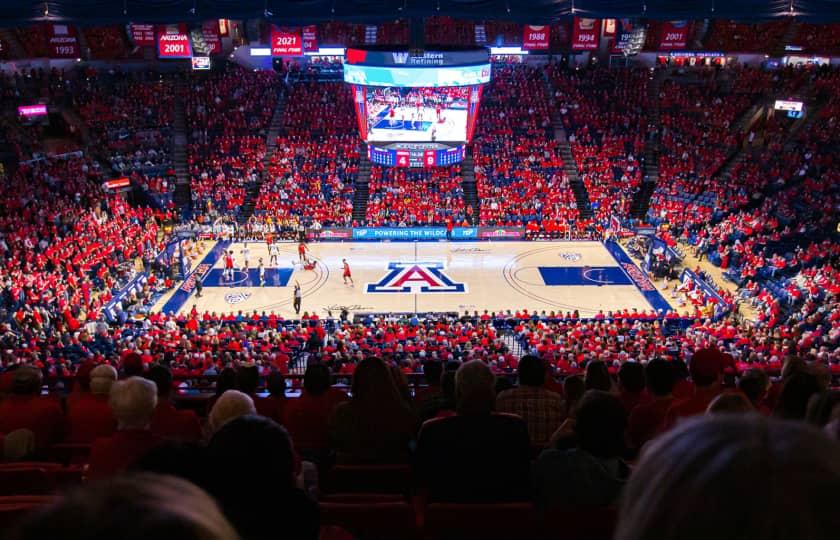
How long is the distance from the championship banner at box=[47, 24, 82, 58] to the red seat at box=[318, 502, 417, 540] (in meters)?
39.1

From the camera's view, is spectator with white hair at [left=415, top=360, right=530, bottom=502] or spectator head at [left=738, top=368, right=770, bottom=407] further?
spectator head at [left=738, top=368, right=770, bottom=407]

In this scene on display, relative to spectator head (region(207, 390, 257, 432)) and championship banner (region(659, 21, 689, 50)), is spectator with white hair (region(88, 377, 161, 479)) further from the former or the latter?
championship banner (region(659, 21, 689, 50))

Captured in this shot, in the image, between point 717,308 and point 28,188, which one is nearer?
point 717,308

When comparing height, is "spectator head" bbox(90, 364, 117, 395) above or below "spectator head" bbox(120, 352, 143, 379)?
above

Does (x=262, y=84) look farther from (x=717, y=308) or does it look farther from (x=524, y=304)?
(x=717, y=308)

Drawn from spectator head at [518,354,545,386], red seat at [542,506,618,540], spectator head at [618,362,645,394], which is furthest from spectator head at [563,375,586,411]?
red seat at [542,506,618,540]

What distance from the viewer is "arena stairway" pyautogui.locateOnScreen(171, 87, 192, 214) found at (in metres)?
37.0

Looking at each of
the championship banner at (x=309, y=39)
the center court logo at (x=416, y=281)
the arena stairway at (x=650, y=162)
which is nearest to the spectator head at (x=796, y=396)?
the center court logo at (x=416, y=281)

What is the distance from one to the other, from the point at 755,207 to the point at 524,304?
13454mm

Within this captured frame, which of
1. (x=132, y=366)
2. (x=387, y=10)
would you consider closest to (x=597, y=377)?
(x=132, y=366)

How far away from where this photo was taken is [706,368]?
665 cm

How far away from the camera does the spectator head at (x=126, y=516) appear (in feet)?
3.38

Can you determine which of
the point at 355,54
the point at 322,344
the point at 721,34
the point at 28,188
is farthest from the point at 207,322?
the point at 721,34

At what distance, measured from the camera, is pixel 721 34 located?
4225 cm
